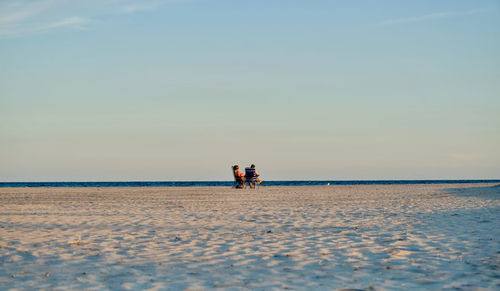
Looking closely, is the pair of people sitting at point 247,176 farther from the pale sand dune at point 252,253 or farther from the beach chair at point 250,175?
the pale sand dune at point 252,253

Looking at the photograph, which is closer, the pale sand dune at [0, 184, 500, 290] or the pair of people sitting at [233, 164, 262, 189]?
the pale sand dune at [0, 184, 500, 290]

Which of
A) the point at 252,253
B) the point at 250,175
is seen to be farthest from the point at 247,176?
the point at 252,253

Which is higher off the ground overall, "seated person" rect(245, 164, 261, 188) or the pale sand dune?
"seated person" rect(245, 164, 261, 188)

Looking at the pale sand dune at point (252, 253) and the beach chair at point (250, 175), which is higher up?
the beach chair at point (250, 175)

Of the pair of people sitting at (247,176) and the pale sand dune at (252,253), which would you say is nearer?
the pale sand dune at (252,253)

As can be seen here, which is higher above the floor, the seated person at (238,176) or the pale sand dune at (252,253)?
the seated person at (238,176)

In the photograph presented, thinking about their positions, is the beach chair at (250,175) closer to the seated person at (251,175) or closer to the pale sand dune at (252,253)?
the seated person at (251,175)

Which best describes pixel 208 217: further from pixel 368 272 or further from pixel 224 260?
pixel 368 272

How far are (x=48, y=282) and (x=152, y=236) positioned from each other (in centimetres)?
303

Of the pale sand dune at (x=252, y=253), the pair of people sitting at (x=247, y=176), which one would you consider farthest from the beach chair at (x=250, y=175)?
the pale sand dune at (x=252, y=253)

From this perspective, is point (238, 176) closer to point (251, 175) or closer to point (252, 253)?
point (251, 175)

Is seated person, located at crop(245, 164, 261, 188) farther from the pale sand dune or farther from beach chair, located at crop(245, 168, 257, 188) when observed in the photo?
the pale sand dune

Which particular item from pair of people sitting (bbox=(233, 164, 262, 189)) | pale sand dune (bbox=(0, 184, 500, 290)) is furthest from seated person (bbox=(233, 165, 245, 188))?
pale sand dune (bbox=(0, 184, 500, 290))

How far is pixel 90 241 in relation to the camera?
24.1ft
